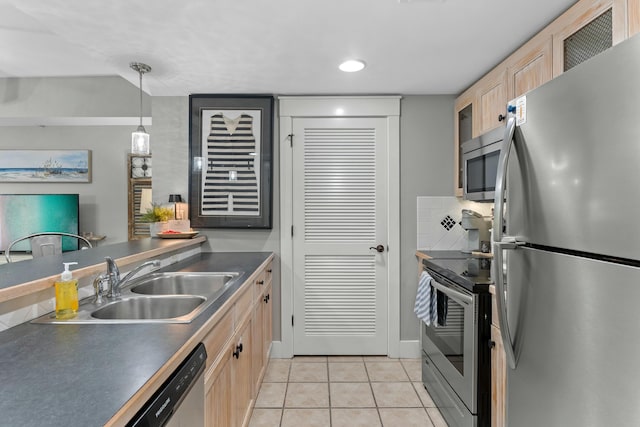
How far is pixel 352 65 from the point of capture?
233 cm

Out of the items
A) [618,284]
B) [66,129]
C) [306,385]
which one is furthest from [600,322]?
[66,129]

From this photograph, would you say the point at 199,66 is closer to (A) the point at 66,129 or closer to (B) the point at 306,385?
(B) the point at 306,385

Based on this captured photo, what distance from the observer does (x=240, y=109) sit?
9.74ft

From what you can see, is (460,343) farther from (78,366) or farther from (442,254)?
(78,366)

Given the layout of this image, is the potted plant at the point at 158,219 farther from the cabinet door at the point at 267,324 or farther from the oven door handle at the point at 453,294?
the oven door handle at the point at 453,294

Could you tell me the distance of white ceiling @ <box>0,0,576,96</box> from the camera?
1.69 meters

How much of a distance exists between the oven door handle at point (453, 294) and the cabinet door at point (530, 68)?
118 cm

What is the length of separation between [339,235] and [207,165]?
50.5 inches

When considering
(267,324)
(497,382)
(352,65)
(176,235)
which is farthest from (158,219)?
(497,382)

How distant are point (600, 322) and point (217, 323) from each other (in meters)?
1.24

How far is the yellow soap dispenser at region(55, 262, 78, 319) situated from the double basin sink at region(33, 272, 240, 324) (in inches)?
1.0

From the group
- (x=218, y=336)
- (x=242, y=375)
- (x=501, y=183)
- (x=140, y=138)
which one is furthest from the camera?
(x=140, y=138)

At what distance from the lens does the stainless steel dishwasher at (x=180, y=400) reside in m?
0.80

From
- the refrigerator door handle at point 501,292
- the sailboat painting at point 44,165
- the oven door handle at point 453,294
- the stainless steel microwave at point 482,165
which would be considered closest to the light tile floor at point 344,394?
the oven door handle at point 453,294
